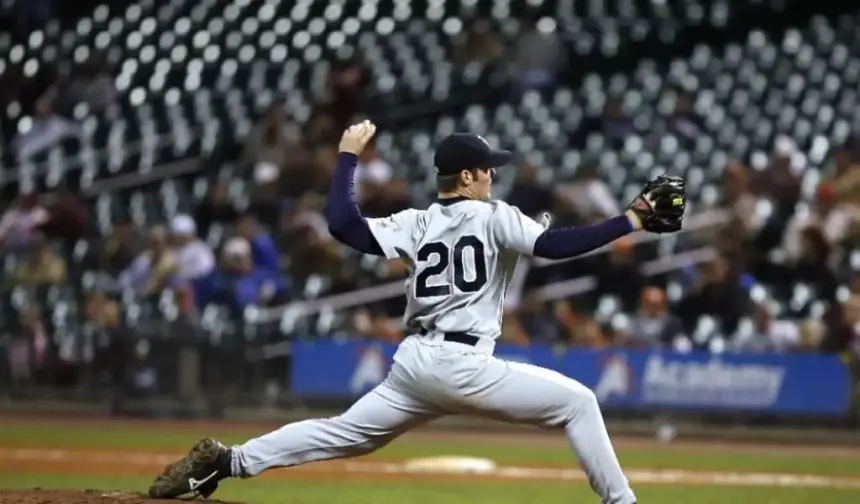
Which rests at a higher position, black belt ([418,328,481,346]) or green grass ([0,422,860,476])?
black belt ([418,328,481,346])

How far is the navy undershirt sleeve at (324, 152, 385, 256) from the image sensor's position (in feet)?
19.1

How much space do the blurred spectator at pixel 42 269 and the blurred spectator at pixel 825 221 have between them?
686 cm

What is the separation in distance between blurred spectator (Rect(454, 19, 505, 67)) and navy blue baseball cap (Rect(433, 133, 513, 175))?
41.1 ft

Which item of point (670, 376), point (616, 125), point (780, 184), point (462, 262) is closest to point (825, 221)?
point (780, 184)

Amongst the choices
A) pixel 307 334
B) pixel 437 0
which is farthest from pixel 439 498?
pixel 437 0

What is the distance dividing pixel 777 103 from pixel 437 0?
493 centimetres

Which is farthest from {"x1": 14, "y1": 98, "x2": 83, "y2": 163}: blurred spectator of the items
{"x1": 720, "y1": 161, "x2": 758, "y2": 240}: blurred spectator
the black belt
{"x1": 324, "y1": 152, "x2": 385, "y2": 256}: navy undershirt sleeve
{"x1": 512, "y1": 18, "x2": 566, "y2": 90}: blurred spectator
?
the black belt

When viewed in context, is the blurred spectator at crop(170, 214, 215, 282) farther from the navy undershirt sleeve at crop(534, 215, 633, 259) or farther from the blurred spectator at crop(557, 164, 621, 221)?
the navy undershirt sleeve at crop(534, 215, 633, 259)

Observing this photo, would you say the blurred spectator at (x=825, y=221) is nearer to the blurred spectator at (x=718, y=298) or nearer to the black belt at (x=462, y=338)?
the blurred spectator at (x=718, y=298)

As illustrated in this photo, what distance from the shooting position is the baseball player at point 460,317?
219 inches

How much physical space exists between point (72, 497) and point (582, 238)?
7.88 feet

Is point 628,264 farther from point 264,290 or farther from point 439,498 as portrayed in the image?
point 439,498

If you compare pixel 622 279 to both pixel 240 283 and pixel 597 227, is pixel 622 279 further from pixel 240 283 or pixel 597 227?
pixel 597 227

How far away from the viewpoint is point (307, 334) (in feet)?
44.2
